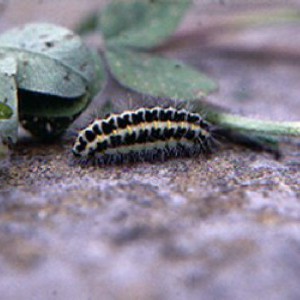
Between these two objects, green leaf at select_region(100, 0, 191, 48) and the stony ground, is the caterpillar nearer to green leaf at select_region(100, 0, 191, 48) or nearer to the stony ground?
the stony ground

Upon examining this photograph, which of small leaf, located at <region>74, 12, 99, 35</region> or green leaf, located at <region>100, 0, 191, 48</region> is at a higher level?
green leaf, located at <region>100, 0, 191, 48</region>

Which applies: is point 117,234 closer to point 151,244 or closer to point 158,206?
point 151,244

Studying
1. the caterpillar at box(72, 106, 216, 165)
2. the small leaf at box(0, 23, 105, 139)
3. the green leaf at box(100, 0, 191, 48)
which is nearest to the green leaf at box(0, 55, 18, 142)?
the small leaf at box(0, 23, 105, 139)

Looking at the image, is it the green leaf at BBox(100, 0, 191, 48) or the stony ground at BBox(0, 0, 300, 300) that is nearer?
the stony ground at BBox(0, 0, 300, 300)

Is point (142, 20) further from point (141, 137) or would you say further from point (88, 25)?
point (141, 137)

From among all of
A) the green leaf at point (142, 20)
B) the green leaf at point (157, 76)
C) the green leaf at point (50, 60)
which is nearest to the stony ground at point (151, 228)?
the green leaf at point (50, 60)

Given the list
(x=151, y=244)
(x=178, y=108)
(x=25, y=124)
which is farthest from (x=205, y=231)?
(x=25, y=124)
